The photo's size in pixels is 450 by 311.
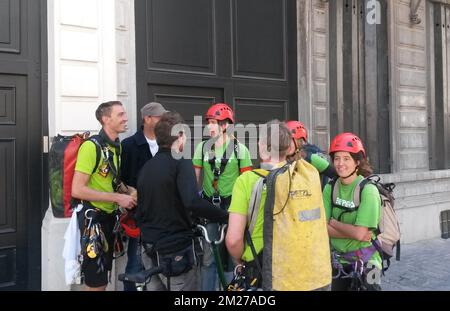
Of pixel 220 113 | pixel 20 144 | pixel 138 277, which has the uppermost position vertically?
pixel 220 113

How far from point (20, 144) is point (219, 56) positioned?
9.51ft

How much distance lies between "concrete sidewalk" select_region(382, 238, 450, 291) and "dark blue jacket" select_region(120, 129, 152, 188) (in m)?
3.31

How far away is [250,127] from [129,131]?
197 centimetres

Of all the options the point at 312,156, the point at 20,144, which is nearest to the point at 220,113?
the point at 312,156

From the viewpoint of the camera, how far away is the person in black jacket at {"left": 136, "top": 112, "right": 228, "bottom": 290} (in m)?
3.02

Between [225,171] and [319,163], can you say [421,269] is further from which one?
[225,171]

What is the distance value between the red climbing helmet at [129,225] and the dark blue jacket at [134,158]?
397 millimetres

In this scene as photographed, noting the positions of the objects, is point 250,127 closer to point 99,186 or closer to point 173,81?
point 173,81

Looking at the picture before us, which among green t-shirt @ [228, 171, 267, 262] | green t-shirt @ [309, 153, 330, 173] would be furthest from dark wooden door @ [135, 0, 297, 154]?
green t-shirt @ [228, 171, 267, 262]

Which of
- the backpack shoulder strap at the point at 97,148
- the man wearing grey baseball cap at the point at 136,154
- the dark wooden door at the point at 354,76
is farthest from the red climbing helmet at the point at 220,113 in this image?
the dark wooden door at the point at 354,76

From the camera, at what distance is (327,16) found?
714 centimetres

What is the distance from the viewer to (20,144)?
463 centimetres

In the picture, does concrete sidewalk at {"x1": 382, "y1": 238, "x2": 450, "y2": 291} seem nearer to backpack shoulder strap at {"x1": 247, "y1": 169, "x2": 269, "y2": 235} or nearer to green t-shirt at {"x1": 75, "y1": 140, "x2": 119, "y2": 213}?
backpack shoulder strap at {"x1": 247, "y1": 169, "x2": 269, "y2": 235}

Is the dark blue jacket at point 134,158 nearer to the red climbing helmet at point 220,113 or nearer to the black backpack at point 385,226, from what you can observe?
the red climbing helmet at point 220,113
